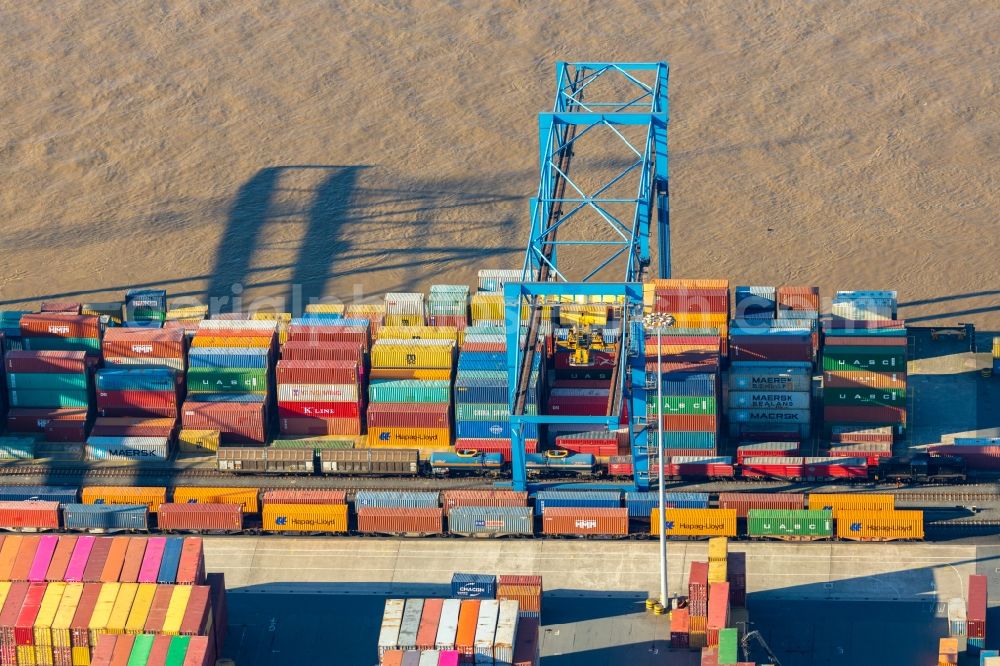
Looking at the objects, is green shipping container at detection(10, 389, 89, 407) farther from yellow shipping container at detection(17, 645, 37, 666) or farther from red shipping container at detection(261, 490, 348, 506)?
yellow shipping container at detection(17, 645, 37, 666)

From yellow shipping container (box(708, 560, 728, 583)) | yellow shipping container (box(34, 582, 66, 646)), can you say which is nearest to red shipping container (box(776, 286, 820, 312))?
yellow shipping container (box(708, 560, 728, 583))

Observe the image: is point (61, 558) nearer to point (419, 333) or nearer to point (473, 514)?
point (473, 514)

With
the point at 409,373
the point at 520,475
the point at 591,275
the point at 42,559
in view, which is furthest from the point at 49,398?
the point at 591,275

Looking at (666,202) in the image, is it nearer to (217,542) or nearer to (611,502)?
(611,502)

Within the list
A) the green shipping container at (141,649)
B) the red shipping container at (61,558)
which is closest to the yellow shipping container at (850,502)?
the green shipping container at (141,649)

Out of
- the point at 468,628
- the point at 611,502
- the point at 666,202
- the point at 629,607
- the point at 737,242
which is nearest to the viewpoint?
the point at 468,628

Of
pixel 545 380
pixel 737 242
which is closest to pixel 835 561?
pixel 545 380
